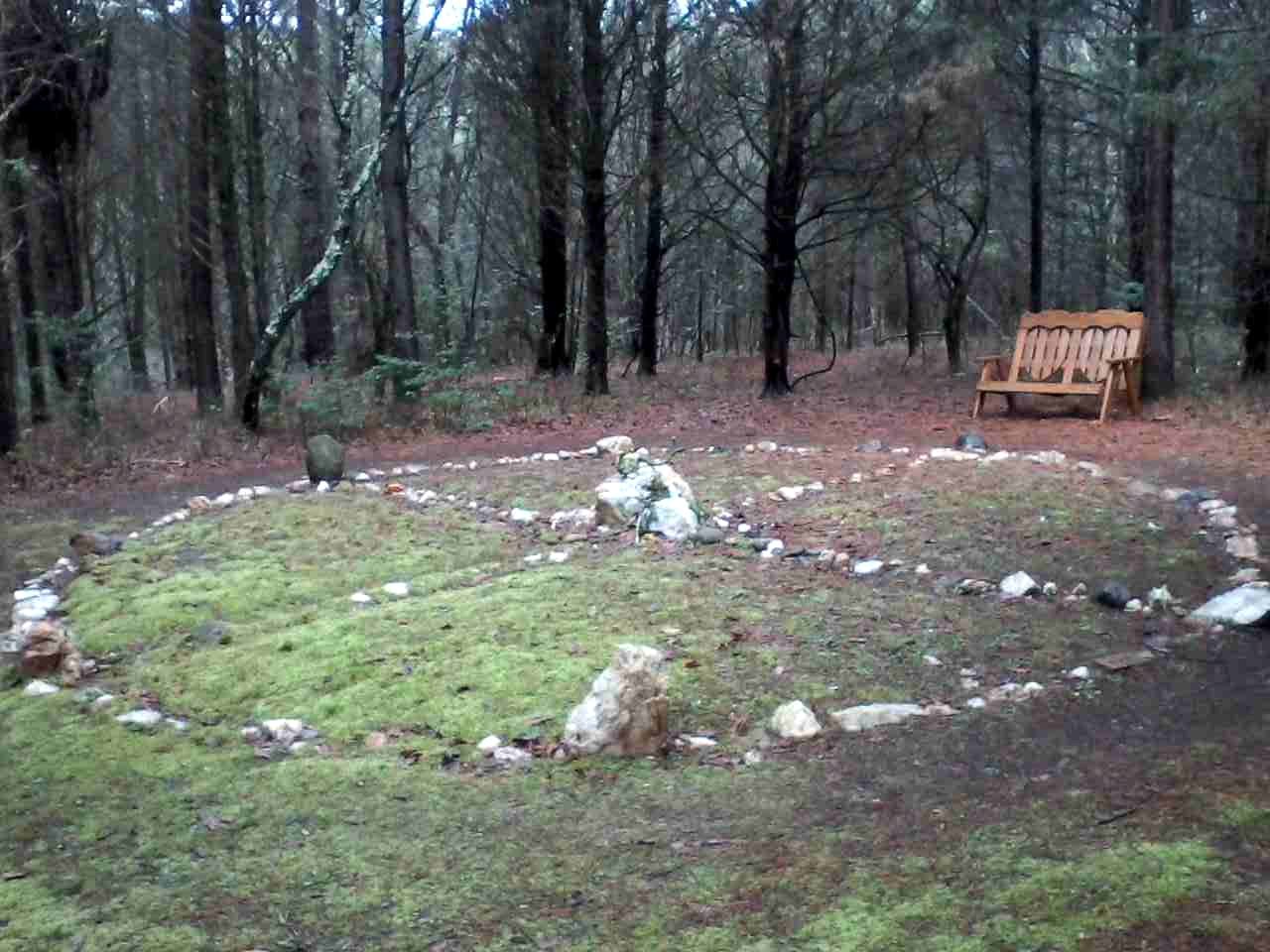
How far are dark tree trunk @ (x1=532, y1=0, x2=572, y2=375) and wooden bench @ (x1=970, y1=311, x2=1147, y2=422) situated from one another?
6085 mm

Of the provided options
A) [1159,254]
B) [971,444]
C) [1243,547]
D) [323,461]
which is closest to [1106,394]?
[1159,254]

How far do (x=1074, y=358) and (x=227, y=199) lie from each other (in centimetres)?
1009

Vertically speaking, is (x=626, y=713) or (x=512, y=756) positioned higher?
(x=626, y=713)

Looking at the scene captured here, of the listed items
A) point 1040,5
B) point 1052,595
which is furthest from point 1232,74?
point 1052,595

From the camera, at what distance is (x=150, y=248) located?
23.0 m

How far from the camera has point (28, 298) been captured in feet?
54.6

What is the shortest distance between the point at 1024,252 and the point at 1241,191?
31.4 ft

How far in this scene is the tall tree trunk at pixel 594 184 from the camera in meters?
13.8

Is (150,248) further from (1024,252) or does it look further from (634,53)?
(1024,252)

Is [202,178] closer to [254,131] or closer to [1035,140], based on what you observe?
[254,131]

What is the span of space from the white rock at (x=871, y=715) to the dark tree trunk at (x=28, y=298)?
11.3m

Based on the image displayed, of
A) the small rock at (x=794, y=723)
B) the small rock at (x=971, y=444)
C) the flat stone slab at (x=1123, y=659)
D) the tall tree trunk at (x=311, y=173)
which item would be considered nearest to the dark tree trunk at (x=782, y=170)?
the small rock at (x=971, y=444)

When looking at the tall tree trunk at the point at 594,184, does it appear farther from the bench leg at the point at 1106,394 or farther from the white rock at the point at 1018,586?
the white rock at the point at 1018,586

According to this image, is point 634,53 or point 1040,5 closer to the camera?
point 1040,5
